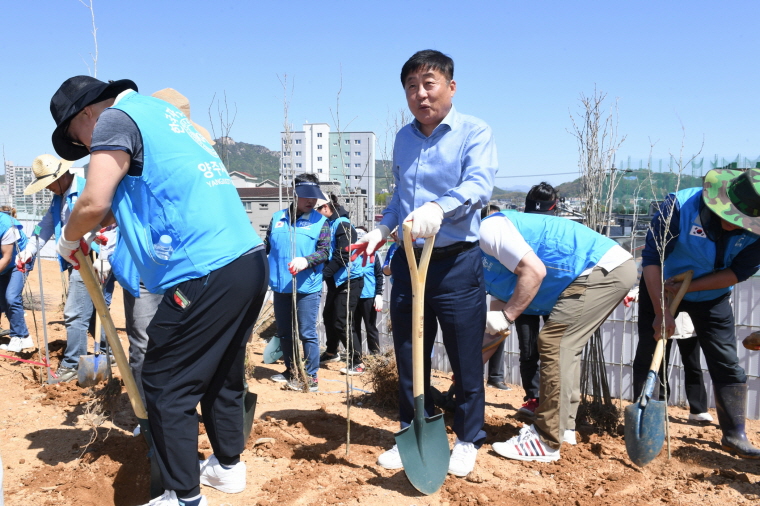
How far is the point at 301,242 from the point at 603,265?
2.32 m

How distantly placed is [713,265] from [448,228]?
5.45ft

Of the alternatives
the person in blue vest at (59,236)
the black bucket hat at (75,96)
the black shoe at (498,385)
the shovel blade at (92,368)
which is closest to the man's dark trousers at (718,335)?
the black shoe at (498,385)

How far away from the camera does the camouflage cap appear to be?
282 centimetres

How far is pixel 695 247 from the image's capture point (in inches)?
124

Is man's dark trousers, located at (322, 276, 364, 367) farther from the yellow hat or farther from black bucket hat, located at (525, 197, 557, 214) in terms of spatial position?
the yellow hat

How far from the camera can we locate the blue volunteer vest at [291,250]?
4340 millimetres

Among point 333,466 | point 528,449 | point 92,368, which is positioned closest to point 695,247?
point 528,449

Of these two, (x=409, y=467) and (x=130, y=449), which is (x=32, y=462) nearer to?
(x=130, y=449)

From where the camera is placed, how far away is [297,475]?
8.70ft

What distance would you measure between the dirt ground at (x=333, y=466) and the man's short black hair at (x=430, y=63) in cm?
189

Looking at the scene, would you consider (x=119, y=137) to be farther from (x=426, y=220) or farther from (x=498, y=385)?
(x=498, y=385)

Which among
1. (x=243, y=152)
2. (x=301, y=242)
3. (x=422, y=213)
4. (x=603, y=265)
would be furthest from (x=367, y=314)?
(x=243, y=152)

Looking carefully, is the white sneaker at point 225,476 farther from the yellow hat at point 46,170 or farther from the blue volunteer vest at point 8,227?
the blue volunteer vest at point 8,227

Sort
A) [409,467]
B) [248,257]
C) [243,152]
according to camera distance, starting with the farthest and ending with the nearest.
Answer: [243,152], [409,467], [248,257]
